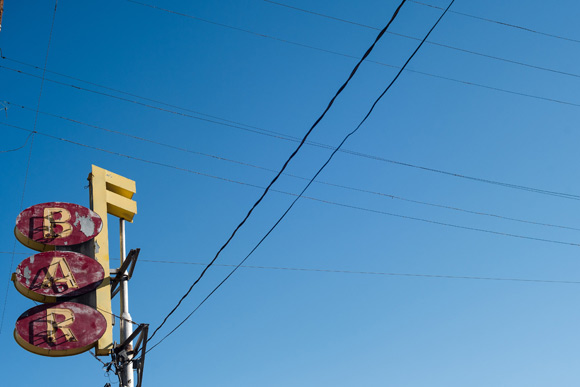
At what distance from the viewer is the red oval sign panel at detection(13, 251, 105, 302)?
10.8 m

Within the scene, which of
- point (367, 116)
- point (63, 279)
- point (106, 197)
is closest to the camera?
point (367, 116)

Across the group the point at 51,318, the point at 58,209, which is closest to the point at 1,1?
the point at 58,209

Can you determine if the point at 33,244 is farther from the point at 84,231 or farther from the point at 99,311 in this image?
the point at 99,311

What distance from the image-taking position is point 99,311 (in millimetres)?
11469

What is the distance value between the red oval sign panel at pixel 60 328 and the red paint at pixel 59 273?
30 centimetres

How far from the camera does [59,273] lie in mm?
11242

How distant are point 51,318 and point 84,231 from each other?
1968 millimetres

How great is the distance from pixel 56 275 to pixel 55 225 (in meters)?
1.11

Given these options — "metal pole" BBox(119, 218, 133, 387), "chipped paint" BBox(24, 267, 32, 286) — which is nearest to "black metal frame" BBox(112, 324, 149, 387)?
"metal pole" BBox(119, 218, 133, 387)

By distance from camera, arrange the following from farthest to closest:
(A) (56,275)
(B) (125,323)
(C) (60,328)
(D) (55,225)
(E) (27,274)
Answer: (D) (55,225)
(B) (125,323)
(A) (56,275)
(E) (27,274)
(C) (60,328)

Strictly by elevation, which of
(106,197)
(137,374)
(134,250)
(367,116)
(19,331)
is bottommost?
(137,374)

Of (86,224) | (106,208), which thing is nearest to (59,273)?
(86,224)

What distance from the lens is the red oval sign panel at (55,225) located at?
11.4 meters

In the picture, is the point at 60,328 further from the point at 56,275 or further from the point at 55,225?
the point at 55,225
